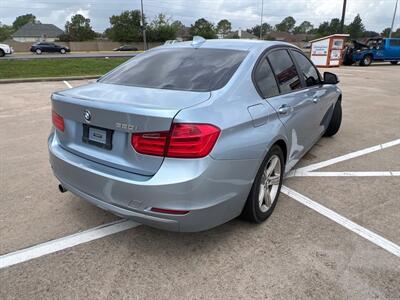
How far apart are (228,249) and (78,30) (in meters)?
91.6

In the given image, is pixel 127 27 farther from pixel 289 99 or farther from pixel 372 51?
pixel 289 99

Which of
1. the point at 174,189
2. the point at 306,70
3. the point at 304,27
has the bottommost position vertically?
the point at 174,189

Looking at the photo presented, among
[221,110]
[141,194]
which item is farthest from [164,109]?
[141,194]

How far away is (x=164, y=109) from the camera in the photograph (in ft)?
7.20

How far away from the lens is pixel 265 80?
118 inches

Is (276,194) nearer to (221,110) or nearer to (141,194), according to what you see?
(221,110)

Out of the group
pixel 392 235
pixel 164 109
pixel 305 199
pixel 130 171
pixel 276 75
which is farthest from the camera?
pixel 305 199

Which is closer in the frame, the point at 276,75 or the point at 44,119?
the point at 276,75

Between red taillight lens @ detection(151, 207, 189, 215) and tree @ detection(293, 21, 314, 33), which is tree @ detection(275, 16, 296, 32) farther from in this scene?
red taillight lens @ detection(151, 207, 189, 215)

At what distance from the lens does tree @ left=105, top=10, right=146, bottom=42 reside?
238ft

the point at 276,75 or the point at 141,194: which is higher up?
the point at 276,75

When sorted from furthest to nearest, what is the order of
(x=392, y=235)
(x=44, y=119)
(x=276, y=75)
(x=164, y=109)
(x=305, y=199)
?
(x=44, y=119) → (x=305, y=199) → (x=276, y=75) → (x=392, y=235) → (x=164, y=109)

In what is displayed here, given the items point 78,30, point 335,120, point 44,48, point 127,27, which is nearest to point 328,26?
point 127,27

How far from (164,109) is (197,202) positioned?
64 centimetres
